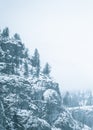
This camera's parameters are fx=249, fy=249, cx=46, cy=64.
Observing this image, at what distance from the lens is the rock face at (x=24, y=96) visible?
128m

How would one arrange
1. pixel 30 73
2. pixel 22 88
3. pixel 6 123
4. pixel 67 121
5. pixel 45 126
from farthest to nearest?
pixel 30 73 < pixel 67 121 < pixel 22 88 < pixel 45 126 < pixel 6 123

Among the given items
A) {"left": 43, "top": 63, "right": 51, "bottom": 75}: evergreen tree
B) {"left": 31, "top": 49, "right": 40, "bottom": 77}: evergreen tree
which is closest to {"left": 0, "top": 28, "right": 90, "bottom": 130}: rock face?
{"left": 31, "top": 49, "right": 40, "bottom": 77}: evergreen tree

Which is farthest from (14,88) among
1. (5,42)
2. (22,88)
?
(5,42)

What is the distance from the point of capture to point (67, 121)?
155125 millimetres

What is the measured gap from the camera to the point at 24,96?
142 metres

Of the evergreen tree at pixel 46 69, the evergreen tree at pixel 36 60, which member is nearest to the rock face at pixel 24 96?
the evergreen tree at pixel 36 60

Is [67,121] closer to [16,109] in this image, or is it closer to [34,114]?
[34,114]

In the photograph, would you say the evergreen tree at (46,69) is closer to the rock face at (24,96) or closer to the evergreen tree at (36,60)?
the rock face at (24,96)

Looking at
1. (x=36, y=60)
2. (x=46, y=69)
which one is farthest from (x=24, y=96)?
(x=36, y=60)

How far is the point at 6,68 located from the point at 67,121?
4999 centimetres

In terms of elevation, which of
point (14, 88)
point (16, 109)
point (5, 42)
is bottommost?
point (16, 109)

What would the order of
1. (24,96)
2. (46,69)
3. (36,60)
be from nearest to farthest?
(24,96) < (46,69) < (36,60)

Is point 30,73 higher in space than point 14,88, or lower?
higher

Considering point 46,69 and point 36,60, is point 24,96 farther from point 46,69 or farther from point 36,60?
point 36,60
